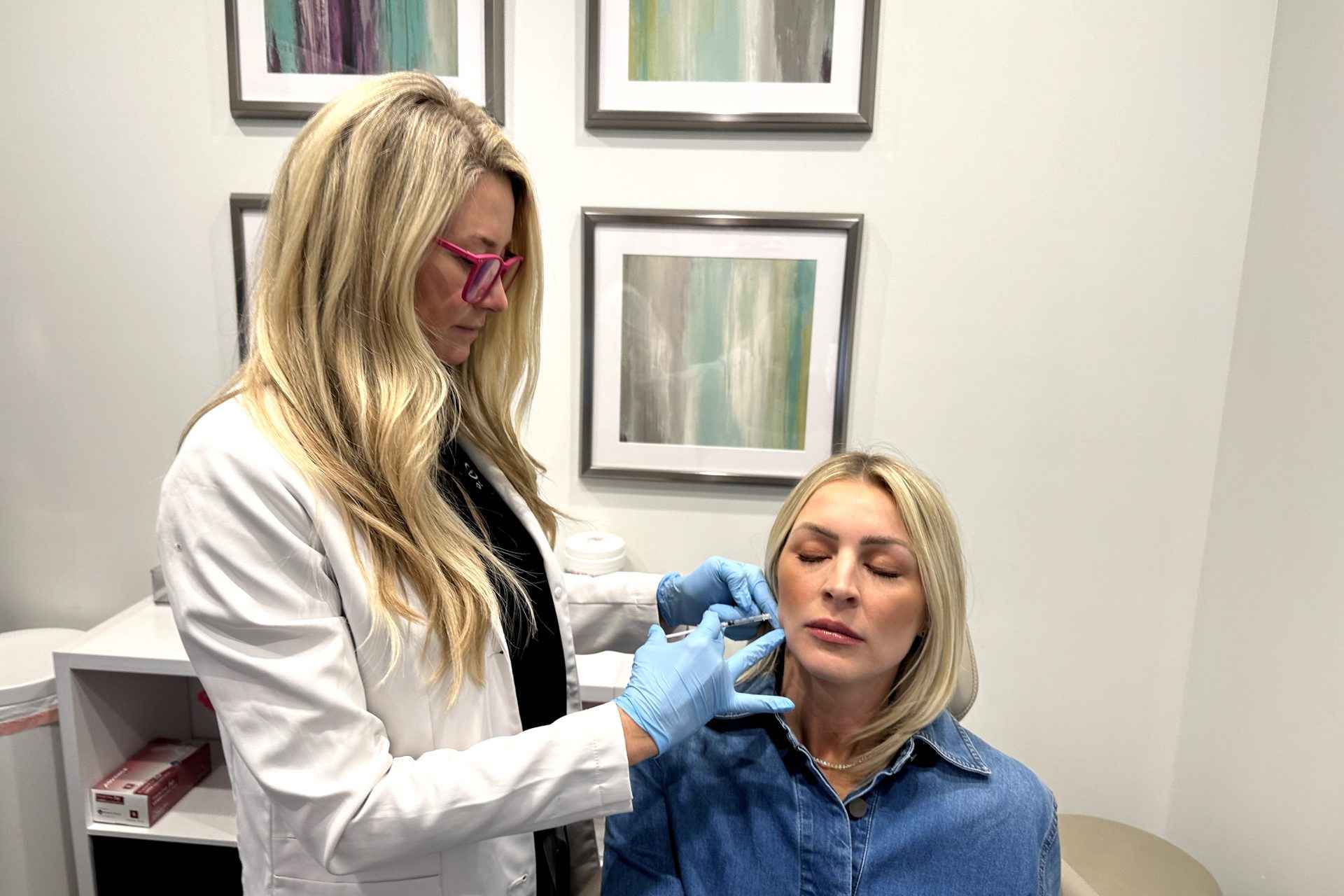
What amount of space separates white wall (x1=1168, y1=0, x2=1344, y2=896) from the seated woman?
73cm

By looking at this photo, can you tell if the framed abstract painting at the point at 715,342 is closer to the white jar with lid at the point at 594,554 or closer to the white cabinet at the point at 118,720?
the white jar with lid at the point at 594,554

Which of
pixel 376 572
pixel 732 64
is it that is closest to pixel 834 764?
pixel 376 572

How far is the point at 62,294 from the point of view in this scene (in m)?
2.04

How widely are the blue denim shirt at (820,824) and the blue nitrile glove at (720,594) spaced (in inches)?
7.6

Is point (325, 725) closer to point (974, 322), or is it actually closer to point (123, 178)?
point (974, 322)

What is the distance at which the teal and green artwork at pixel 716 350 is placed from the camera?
6.31 feet

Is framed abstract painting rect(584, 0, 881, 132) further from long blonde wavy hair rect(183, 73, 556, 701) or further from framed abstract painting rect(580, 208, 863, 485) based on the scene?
long blonde wavy hair rect(183, 73, 556, 701)

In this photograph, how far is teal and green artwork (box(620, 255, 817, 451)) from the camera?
192 centimetres

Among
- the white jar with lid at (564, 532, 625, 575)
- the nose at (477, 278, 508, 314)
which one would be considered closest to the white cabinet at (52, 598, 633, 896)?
the white jar with lid at (564, 532, 625, 575)

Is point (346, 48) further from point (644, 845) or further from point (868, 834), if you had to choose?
point (868, 834)

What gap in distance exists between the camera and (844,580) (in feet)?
3.75

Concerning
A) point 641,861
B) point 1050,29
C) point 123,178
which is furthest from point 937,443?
point 123,178

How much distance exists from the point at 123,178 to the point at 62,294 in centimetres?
32

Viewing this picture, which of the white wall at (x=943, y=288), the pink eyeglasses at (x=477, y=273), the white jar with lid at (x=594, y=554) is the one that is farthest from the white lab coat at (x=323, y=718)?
the white wall at (x=943, y=288)
